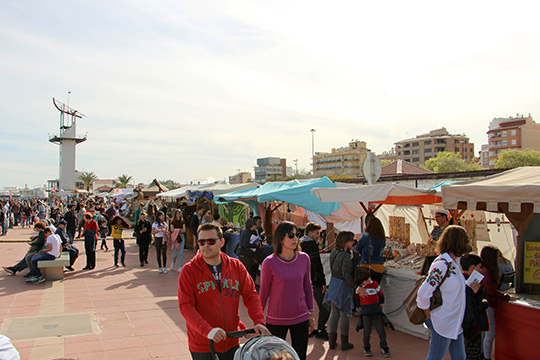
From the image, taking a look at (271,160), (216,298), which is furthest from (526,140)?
(216,298)

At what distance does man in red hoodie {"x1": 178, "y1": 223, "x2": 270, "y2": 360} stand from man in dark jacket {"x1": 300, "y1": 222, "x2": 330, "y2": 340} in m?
2.37

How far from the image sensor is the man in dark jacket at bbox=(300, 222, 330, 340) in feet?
18.1

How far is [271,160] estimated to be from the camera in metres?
169

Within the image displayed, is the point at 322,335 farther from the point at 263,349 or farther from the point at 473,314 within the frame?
the point at 263,349

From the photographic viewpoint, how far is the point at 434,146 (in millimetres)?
114938

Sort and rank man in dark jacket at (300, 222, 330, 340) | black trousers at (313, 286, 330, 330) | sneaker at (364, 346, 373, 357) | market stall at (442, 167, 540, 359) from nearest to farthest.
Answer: market stall at (442, 167, 540, 359)
sneaker at (364, 346, 373, 357)
man in dark jacket at (300, 222, 330, 340)
black trousers at (313, 286, 330, 330)

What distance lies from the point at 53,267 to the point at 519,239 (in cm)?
960

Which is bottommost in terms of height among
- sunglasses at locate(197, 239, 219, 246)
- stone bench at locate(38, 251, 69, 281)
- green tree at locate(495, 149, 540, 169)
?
stone bench at locate(38, 251, 69, 281)

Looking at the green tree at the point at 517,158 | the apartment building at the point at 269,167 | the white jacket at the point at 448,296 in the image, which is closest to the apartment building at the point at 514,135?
the green tree at the point at 517,158

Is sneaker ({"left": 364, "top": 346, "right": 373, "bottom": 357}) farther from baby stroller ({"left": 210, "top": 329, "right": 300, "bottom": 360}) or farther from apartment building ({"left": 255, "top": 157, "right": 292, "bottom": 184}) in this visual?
apartment building ({"left": 255, "top": 157, "right": 292, "bottom": 184})

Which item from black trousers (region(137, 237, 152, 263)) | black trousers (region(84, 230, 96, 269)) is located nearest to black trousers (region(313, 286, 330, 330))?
black trousers (region(137, 237, 152, 263))

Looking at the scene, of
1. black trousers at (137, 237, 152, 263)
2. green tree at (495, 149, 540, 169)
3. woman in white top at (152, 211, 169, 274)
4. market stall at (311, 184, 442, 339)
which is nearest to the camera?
market stall at (311, 184, 442, 339)

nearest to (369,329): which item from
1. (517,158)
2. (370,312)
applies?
(370,312)

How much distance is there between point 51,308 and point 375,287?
5.75m
